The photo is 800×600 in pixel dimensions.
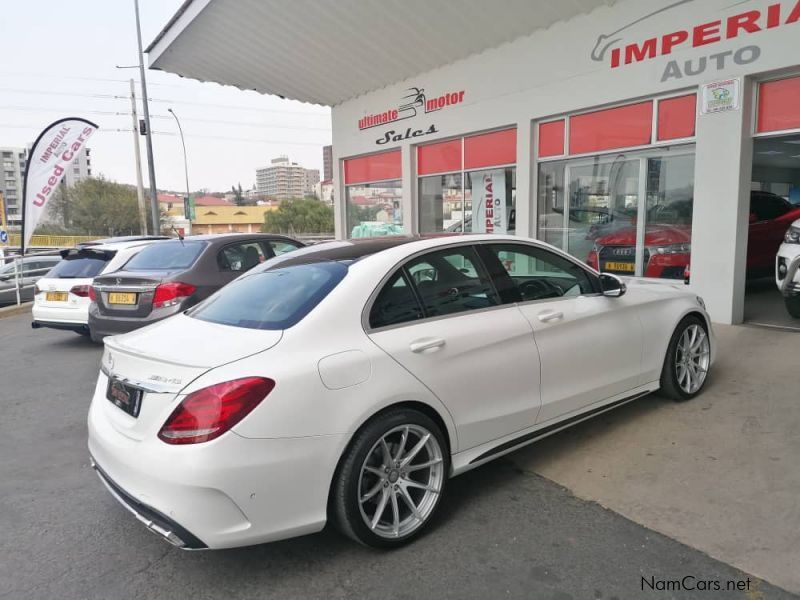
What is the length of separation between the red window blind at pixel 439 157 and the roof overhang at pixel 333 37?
62.1 inches

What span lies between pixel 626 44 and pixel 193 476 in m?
8.47

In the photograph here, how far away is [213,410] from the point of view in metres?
2.44

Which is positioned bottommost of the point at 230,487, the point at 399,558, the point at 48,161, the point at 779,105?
the point at 399,558

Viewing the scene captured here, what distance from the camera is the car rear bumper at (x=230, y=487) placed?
2.39 m

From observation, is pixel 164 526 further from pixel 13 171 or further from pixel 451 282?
pixel 13 171

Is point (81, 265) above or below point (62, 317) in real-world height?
above

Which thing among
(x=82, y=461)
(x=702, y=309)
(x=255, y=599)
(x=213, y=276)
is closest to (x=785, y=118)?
(x=702, y=309)

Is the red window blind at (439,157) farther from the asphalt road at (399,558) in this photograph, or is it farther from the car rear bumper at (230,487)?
the car rear bumper at (230,487)

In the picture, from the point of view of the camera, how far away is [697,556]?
9.02ft

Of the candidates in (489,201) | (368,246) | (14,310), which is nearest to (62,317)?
(14,310)

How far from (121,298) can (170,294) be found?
0.66 m

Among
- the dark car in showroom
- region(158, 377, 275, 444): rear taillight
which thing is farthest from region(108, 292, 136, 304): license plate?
region(158, 377, 275, 444): rear taillight

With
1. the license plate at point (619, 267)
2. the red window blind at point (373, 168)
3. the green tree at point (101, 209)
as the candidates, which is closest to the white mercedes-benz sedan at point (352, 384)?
the license plate at point (619, 267)

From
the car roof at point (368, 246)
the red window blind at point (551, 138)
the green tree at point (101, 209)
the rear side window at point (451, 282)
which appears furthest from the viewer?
the green tree at point (101, 209)
